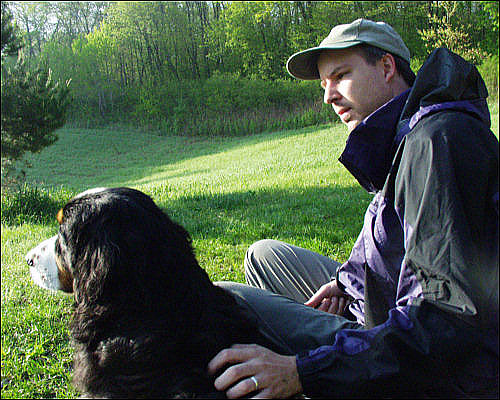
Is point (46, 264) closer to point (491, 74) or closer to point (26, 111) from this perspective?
point (26, 111)

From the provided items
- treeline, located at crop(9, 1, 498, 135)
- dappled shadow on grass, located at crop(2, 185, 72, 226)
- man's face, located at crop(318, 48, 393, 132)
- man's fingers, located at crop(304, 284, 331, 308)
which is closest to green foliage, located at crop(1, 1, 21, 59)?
dappled shadow on grass, located at crop(2, 185, 72, 226)

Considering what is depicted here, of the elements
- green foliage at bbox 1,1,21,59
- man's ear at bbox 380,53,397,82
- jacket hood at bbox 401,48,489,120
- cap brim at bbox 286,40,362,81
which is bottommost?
jacket hood at bbox 401,48,489,120

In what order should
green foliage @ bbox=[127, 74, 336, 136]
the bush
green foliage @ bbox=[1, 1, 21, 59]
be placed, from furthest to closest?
green foliage @ bbox=[127, 74, 336, 136], the bush, green foliage @ bbox=[1, 1, 21, 59]

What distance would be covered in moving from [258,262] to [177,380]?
129 cm

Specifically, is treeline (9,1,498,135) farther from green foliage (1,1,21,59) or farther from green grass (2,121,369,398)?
green foliage (1,1,21,59)

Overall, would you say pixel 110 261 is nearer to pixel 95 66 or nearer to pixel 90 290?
pixel 90 290

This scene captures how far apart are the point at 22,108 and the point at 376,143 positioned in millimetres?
11070

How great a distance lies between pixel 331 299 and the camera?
2547 mm

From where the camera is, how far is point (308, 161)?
1252 centimetres

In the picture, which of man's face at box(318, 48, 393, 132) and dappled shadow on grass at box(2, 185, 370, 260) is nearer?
man's face at box(318, 48, 393, 132)

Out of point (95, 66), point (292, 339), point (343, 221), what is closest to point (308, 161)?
point (343, 221)

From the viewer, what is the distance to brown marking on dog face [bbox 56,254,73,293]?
6.54 ft

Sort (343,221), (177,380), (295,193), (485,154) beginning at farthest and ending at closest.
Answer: (295,193), (343,221), (177,380), (485,154)

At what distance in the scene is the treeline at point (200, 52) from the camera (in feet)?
111
